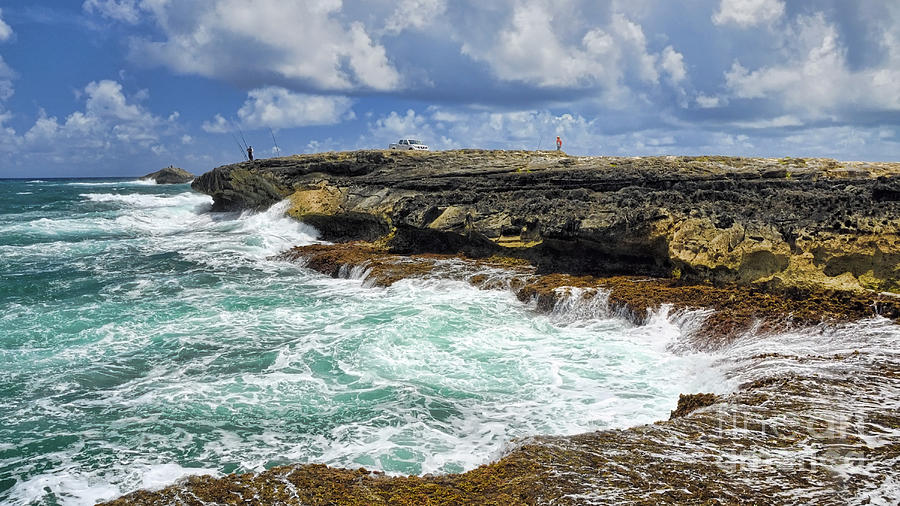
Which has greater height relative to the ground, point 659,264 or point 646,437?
point 659,264

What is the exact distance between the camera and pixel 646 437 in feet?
21.8

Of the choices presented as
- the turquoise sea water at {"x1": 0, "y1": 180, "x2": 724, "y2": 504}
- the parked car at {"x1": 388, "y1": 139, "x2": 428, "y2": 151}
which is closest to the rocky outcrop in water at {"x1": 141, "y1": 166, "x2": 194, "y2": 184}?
the parked car at {"x1": 388, "y1": 139, "x2": 428, "y2": 151}

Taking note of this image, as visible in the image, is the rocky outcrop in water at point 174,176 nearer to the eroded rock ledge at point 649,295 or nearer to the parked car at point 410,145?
the parked car at point 410,145

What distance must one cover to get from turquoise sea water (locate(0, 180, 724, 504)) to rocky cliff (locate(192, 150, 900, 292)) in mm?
2732

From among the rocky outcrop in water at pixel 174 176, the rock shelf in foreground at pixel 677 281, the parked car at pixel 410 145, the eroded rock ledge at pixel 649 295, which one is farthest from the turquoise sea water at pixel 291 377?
the rocky outcrop in water at pixel 174 176

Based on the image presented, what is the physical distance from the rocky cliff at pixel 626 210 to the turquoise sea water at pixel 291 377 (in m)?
2.73

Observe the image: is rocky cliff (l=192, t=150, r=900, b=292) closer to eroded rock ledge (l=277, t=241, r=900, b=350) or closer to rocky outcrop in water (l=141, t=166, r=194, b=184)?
Result: eroded rock ledge (l=277, t=241, r=900, b=350)

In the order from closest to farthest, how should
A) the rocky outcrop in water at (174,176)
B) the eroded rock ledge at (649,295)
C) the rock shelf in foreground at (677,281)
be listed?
the rock shelf in foreground at (677,281), the eroded rock ledge at (649,295), the rocky outcrop in water at (174,176)

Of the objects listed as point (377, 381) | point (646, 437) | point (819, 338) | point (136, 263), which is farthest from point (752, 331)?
point (136, 263)

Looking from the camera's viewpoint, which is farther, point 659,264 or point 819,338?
point 659,264

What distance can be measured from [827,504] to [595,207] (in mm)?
12279

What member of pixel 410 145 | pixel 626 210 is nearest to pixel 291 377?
pixel 626 210

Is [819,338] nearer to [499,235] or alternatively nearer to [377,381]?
[377,381]

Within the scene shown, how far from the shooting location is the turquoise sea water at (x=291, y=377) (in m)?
7.59
